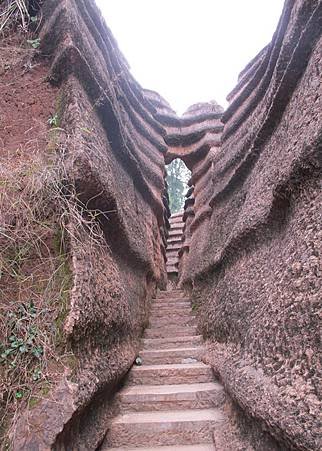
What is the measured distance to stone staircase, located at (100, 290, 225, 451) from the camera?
247 cm

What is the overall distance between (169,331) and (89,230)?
292 cm

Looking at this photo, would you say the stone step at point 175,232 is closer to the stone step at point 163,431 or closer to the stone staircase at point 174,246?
the stone staircase at point 174,246

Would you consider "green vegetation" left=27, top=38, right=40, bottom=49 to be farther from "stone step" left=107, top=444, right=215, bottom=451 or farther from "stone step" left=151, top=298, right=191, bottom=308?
"stone step" left=151, top=298, right=191, bottom=308

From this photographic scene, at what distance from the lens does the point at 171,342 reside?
14.4 feet

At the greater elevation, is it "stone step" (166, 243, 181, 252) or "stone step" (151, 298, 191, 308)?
"stone step" (166, 243, 181, 252)

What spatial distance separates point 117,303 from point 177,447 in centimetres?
112

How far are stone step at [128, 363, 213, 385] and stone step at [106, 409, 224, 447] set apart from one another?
0.76m

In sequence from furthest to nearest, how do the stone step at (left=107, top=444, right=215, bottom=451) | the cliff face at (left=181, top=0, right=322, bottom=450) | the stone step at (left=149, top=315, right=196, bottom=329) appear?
the stone step at (left=149, top=315, right=196, bottom=329), the stone step at (left=107, top=444, right=215, bottom=451), the cliff face at (left=181, top=0, right=322, bottom=450)

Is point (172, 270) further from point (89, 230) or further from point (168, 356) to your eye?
point (89, 230)

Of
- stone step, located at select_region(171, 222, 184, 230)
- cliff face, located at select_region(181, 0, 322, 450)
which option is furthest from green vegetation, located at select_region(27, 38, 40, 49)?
stone step, located at select_region(171, 222, 184, 230)

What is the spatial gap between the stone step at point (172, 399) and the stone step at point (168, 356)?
2.75 ft

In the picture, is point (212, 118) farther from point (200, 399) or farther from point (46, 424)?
point (46, 424)

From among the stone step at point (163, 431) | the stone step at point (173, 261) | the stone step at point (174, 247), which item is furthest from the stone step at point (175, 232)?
the stone step at point (163, 431)

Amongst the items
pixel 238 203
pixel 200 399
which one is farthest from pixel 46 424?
pixel 238 203
